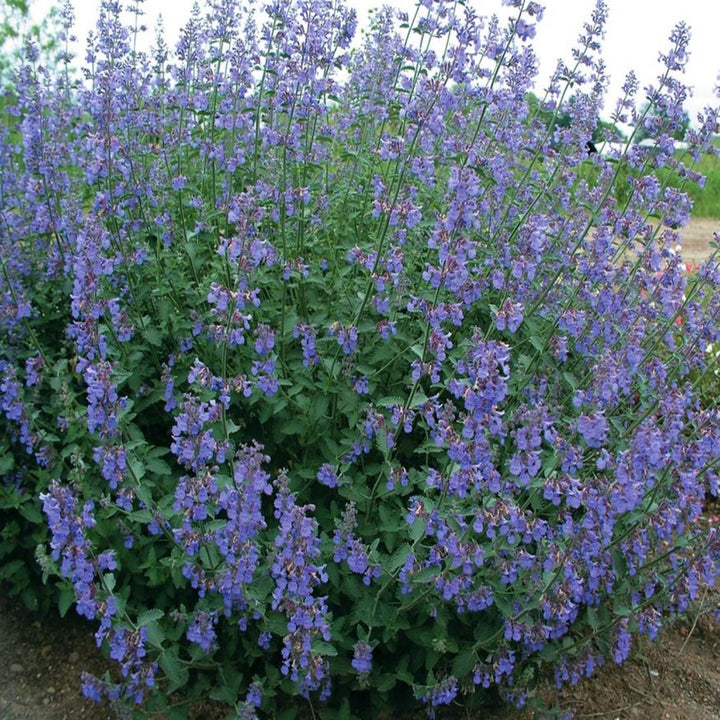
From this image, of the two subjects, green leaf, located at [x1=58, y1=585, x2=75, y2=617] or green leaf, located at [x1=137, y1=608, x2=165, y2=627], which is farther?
green leaf, located at [x1=58, y1=585, x2=75, y2=617]

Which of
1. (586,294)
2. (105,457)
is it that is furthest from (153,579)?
(586,294)

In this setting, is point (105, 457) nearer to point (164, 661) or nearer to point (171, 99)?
point (164, 661)

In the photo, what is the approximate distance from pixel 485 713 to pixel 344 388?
1.54 meters

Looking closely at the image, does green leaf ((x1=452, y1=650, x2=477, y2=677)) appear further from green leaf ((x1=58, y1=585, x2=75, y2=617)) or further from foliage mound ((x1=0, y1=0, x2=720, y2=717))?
green leaf ((x1=58, y1=585, x2=75, y2=617))

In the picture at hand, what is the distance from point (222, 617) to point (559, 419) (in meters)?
1.66

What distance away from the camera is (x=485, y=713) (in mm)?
3432

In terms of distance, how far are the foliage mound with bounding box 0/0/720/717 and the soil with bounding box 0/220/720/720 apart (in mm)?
223

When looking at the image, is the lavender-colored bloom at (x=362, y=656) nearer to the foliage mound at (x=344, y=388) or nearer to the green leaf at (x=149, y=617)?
the foliage mound at (x=344, y=388)

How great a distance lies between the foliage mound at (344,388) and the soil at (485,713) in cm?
22

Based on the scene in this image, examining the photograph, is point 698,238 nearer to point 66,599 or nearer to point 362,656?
point 362,656

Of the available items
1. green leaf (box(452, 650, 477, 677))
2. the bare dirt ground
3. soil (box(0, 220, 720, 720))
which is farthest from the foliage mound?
the bare dirt ground

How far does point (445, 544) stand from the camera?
2.74m

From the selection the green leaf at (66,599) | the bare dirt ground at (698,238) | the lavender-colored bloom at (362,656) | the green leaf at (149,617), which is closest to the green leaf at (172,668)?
the green leaf at (149,617)

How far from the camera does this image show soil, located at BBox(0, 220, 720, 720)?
3434 millimetres
